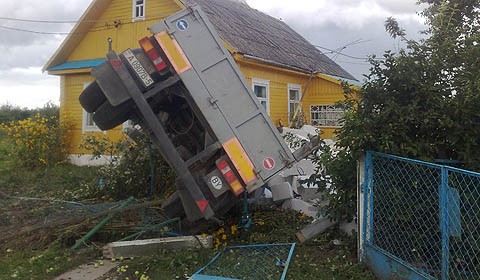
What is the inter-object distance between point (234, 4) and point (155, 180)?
12.7m

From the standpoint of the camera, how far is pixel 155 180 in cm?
747

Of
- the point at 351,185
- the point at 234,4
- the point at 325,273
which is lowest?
the point at 325,273

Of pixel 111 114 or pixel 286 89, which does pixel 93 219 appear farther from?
pixel 286 89

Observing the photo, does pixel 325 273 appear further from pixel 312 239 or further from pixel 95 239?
pixel 95 239

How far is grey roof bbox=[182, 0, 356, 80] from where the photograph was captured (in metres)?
12.6

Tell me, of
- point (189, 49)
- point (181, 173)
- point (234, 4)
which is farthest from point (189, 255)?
point (234, 4)

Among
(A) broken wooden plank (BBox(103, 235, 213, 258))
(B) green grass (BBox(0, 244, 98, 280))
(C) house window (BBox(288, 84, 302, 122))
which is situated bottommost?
(B) green grass (BBox(0, 244, 98, 280))

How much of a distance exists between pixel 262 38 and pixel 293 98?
2.44m

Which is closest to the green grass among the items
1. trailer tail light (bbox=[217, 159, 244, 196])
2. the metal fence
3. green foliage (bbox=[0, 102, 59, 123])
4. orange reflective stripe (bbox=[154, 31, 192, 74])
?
trailer tail light (bbox=[217, 159, 244, 196])

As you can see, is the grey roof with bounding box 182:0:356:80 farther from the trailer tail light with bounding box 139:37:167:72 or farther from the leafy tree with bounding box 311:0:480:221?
the leafy tree with bounding box 311:0:480:221

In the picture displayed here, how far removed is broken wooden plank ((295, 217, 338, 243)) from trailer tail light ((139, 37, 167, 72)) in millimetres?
2765

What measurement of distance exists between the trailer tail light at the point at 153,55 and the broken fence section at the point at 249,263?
2.38m

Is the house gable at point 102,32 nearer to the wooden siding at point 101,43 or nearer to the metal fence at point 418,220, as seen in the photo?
the wooden siding at point 101,43

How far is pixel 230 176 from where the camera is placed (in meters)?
4.76
